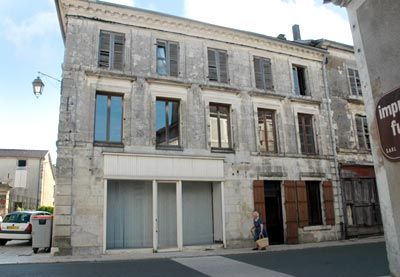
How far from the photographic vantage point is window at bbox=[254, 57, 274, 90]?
1467 centimetres

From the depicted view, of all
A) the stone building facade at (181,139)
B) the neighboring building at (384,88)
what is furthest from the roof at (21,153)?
the neighboring building at (384,88)

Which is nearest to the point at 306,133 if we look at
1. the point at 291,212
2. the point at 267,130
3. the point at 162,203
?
the point at 267,130

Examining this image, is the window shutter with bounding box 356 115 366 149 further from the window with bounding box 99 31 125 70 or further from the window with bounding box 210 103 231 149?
the window with bounding box 99 31 125 70

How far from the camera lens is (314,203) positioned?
578 inches

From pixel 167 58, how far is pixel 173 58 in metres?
0.25

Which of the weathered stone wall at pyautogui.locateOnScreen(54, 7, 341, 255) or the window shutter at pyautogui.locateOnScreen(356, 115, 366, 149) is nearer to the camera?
the weathered stone wall at pyautogui.locateOnScreen(54, 7, 341, 255)

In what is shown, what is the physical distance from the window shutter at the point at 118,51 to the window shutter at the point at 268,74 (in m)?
6.14

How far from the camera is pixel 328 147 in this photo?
602 inches

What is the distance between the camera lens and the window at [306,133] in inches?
589

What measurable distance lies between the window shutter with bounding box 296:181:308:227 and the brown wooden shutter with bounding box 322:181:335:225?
1041 millimetres

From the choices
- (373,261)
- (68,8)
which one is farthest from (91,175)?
(373,261)

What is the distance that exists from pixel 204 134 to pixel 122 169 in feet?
11.0

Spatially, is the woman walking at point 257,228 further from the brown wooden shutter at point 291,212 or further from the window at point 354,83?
the window at point 354,83

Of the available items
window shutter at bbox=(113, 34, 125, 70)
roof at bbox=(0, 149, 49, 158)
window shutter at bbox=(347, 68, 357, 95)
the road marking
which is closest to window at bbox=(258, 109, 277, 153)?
window shutter at bbox=(347, 68, 357, 95)
